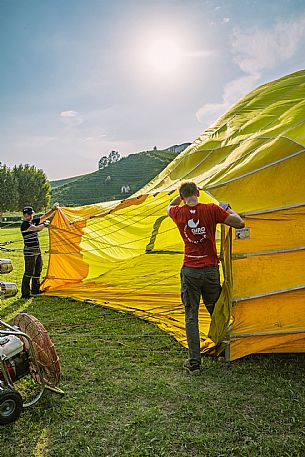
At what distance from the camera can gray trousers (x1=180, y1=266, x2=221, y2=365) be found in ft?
11.8

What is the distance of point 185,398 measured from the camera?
3.18 m

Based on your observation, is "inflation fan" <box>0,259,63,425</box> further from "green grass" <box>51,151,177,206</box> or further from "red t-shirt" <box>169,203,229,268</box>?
"green grass" <box>51,151,177,206</box>

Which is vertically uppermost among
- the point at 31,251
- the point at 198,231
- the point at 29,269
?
the point at 198,231

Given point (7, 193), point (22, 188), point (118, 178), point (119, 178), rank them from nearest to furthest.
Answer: point (7, 193) → point (22, 188) → point (119, 178) → point (118, 178)

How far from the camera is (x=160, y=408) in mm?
3053

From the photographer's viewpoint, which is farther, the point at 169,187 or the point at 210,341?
the point at 169,187

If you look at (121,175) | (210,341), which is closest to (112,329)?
(210,341)

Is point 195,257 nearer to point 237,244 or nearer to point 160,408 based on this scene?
point 237,244

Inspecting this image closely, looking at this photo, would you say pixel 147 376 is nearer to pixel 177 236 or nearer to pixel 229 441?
pixel 229 441

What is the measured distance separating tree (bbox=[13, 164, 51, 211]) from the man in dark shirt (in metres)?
39.9

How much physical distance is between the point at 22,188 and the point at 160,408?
153 ft

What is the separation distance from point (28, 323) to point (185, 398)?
130 cm

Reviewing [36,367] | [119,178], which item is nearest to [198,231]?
[36,367]

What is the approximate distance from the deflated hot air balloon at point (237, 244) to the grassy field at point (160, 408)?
0.34 m
